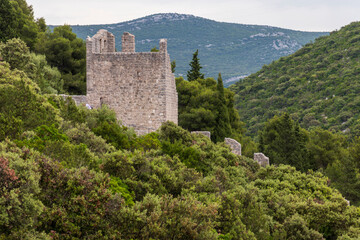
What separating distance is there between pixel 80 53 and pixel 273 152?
49.3ft

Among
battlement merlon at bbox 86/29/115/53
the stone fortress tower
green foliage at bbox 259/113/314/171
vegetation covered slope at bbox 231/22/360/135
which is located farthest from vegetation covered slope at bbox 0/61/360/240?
vegetation covered slope at bbox 231/22/360/135

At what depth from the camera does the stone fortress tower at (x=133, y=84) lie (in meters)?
20.7

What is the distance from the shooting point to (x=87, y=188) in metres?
9.17

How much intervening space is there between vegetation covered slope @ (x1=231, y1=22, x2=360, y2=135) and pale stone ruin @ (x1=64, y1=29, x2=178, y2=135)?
110 feet

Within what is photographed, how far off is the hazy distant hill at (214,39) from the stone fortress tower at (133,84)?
6048cm

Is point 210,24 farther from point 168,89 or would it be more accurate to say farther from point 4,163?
point 4,163

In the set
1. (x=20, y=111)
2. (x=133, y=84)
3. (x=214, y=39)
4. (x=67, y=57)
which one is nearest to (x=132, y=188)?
(x=20, y=111)

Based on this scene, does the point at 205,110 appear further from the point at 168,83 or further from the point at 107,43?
the point at 168,83

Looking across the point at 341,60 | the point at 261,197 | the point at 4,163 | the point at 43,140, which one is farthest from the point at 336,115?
the point at 4,163

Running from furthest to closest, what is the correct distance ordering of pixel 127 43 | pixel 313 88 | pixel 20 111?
pixel 313 88 < pixel 127 43 < pixel 20 111

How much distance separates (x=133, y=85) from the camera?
2083cm

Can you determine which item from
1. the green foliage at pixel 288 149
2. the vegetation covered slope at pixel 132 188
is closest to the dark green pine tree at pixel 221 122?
the green foliage at pixel 288 149

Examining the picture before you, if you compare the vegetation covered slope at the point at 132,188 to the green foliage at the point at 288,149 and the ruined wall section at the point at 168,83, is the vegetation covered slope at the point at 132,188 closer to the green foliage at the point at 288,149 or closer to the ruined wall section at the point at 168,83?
the ruined wall section at the point at 168,83

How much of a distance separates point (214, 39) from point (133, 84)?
9100 cm
